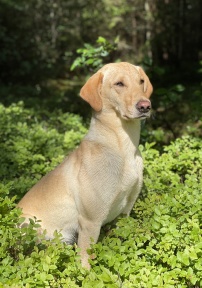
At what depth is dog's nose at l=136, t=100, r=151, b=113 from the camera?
10.5 ft

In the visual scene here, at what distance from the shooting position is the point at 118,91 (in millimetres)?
3311

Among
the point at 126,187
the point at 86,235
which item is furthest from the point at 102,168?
the point at 86,235

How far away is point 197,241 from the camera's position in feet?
9.63

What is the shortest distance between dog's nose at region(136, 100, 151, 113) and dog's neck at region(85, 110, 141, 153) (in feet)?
0.71

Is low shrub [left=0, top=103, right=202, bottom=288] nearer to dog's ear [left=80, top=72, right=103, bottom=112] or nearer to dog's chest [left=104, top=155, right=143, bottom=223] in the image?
dog's chest [left=104, top=155, right=143, bottom=223]

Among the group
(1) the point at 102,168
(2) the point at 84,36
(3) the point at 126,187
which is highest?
(1) the point at 102,168

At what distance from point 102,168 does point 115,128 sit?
1.01 feet

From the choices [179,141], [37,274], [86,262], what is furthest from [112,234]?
[179,141]

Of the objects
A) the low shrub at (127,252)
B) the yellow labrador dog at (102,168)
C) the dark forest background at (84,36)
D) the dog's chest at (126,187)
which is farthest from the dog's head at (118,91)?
the dark forest background at (84,36)

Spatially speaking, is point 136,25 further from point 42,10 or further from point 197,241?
point 197,241

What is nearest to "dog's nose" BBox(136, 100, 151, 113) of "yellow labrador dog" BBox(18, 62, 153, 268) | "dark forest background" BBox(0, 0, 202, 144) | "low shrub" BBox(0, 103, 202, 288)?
"yellow labrador dog" BBox(18, 62, 153, 268)

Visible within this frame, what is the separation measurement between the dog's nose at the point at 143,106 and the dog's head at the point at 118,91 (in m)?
0.01

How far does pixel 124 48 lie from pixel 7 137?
988 cm

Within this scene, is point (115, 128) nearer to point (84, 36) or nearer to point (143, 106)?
point (143, 106)
